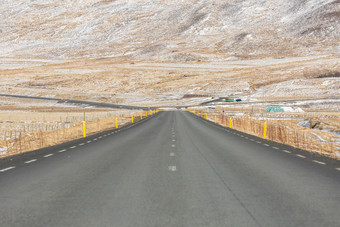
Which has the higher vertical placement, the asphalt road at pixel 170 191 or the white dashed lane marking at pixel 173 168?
the asphalt road at pixel 170 191

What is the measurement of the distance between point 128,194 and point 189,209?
158 centimetres

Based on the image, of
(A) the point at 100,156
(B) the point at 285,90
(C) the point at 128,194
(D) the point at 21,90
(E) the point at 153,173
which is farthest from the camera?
(D) the point at 21,90

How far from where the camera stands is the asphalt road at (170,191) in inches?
223

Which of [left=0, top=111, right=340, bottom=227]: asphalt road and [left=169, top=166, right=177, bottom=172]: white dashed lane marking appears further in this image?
[left=169, top=166, right=177, bottom=172]: white dashed lane marking

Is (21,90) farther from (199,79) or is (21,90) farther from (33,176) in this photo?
(33,176)

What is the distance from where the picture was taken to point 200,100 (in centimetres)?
12569

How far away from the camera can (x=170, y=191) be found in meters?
7.55

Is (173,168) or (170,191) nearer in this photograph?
(170,191)

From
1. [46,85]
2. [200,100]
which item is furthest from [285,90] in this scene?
[46,85]

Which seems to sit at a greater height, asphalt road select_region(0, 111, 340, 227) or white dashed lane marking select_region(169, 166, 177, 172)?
asphalt road select_region(0, 111, 340, 227)

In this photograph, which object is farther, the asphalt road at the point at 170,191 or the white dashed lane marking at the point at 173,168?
the white dashed lane marking at the point at 173,168

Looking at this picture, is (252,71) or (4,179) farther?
(252,71)

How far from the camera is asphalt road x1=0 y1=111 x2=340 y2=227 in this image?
18.6ft

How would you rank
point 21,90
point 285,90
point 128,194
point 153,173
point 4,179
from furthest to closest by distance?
point 21,90 < point 285,90 < point 153,173 < point 4,179 < point 128,194
